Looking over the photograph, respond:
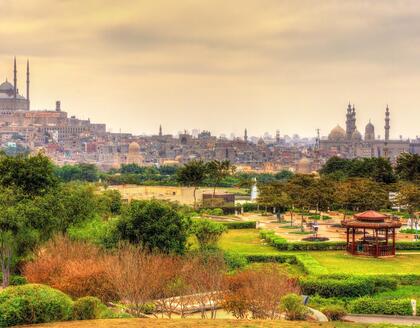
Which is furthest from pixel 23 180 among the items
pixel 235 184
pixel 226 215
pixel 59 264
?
pixel 235 184

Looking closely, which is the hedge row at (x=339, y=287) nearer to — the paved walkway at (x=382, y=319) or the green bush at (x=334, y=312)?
the paved walkway at (x=382, y=319)

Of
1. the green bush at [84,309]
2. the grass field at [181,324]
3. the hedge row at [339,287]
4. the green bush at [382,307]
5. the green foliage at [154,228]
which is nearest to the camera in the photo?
the grass field at [181,324]

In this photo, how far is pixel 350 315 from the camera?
23.3m

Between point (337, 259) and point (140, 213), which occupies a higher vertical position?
point (140, 213)

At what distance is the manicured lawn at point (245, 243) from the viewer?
37750mm

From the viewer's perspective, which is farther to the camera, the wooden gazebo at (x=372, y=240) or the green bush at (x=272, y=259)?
the wooden gazebo at (x=372, y=240)

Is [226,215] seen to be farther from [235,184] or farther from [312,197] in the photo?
[235,184]

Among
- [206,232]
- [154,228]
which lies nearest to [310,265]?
[206,232]

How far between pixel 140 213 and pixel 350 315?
9.70 m

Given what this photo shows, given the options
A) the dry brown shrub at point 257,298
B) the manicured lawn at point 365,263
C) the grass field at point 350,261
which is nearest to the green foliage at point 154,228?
the grass field at point 350,261

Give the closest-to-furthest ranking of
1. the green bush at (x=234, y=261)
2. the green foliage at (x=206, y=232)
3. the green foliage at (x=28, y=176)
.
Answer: the green bush at (x=234, y=261), the green foliage at (x=206, y=232), the green foliage at (x=28, y=176)

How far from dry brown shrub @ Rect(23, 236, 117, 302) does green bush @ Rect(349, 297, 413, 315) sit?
7690mm

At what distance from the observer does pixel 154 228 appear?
28859 millimetres

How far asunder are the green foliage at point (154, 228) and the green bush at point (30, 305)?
9583 mm
